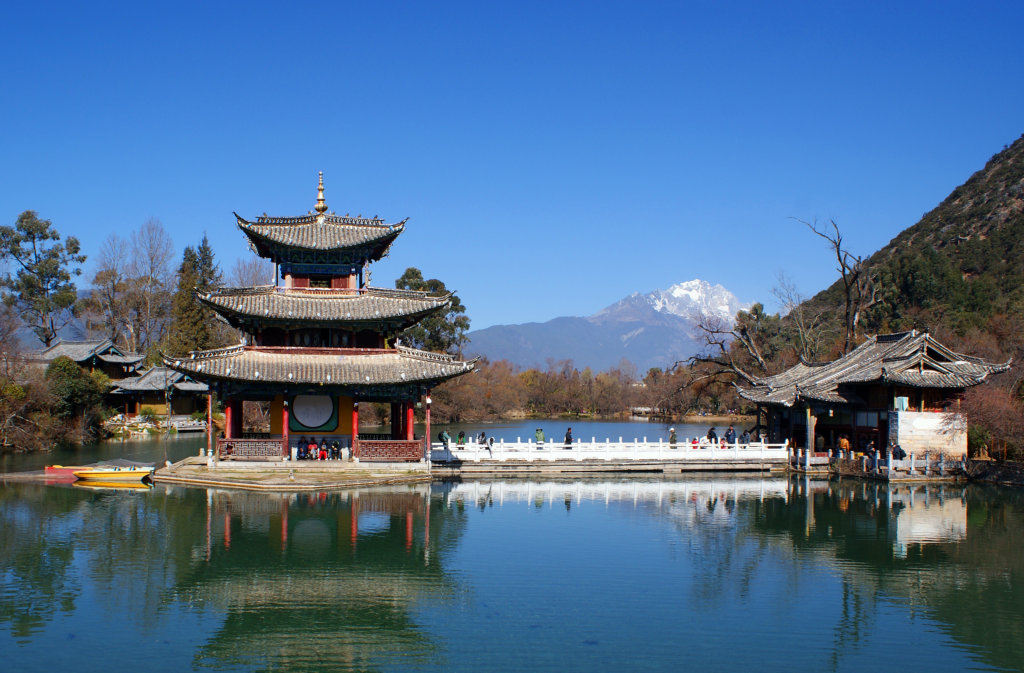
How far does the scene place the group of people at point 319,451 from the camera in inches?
1172

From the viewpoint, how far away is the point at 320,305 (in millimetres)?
30797

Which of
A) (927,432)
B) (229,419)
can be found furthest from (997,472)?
(229,419)

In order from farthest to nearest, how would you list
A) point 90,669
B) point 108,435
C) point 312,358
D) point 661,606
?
1. point 108,435
2. point 312,358
3. point 661,606
4. point 90,669

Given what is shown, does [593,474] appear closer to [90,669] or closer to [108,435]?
[90,669]

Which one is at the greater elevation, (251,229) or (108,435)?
(251,229)

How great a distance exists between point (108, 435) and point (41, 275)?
31.3 metres

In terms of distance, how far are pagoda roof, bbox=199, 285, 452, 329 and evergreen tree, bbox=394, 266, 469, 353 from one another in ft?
104

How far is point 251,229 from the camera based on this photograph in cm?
3058

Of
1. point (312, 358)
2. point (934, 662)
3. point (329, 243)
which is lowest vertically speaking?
point (934, 662)

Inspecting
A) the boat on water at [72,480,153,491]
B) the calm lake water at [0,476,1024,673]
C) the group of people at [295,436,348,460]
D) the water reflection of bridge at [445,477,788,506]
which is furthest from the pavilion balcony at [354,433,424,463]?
the boat on water at [72,480,153,491]

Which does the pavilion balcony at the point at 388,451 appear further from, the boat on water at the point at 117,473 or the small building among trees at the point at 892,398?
the small building among trees at the point at 892,398

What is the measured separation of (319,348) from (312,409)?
2.34 m

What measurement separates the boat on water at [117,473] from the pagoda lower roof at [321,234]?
939 centimetres

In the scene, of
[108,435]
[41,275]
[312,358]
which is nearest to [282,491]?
[312,358]
